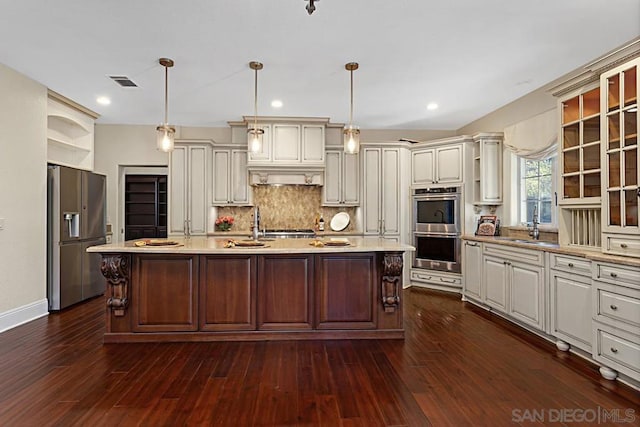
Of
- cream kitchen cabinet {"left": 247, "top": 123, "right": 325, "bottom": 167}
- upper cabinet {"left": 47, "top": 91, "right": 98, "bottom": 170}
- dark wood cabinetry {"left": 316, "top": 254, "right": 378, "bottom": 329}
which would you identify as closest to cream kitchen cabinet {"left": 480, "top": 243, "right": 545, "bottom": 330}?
dark wood cabinetry {"left": 316, "top": 254, "right": 378, "bottom": 329}

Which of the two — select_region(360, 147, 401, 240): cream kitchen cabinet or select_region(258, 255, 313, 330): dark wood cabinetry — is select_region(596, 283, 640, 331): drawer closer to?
select_region(258, 255, 313, 330): dark wood cabinetry

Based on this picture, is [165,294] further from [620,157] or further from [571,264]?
[620,157]

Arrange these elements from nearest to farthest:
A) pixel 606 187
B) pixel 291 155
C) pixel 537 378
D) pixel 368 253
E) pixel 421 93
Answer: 1. pixel 537 378
2. pixel 606 187
3. pixel 368 253
4. pixel 421 93
5. pixel 291 155

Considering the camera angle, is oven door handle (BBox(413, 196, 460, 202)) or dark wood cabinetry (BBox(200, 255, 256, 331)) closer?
dark wood cabinetry (BBox(200, 255, 256, 331))

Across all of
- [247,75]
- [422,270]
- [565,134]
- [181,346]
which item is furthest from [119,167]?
[565,134]

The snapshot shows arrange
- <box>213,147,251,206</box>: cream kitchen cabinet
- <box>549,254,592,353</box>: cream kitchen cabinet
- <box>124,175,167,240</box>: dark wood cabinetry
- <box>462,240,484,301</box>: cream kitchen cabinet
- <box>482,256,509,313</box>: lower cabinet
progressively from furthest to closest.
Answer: <box>124,175,167,240</box>: dark wood cabinetry < <box>213,147,251,206</box>: cream kitchen cabinet < <box>462,240,484,301</box>: cream kitchen cabinet < <box>482,256,509,313</box>: lower cabinet < <box>549,254,592,353</box>: cream kitchen cabinet

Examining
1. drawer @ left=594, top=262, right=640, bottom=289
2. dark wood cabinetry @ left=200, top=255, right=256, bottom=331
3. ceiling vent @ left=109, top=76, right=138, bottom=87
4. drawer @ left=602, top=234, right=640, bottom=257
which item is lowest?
dark wood cabinetry @ left=200, top=255, right=256, bottom=331

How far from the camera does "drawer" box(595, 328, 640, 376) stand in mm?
2350

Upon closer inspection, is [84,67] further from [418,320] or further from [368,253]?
[418,320]

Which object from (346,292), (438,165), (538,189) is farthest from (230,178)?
(538,189)

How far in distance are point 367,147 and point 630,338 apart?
4124 millimetres

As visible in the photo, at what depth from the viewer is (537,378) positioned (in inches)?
102

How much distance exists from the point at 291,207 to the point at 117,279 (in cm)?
330

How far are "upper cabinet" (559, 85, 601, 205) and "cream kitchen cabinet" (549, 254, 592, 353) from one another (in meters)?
0.57
